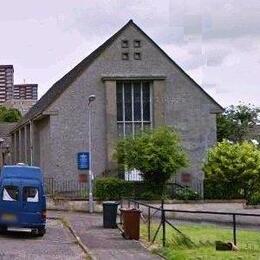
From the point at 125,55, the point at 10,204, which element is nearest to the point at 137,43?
the point at 125,55

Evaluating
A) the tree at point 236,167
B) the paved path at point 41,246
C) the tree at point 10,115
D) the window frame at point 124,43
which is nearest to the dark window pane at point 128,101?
the window frame at point 124,43

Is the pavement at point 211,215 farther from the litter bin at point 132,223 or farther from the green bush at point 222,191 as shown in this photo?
the litter bin at point 132,223

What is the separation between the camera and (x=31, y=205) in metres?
24.4

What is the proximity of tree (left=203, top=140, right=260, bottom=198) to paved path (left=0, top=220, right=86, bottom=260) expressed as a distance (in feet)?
56.0

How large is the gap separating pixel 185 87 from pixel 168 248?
28669mm

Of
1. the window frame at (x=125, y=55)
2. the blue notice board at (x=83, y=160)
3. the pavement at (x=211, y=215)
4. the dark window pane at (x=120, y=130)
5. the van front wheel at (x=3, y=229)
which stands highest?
the window frame at (x=125, y=55)

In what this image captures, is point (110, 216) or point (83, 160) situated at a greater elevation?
point (83, 160)

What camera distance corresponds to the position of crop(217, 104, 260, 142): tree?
7981 cm

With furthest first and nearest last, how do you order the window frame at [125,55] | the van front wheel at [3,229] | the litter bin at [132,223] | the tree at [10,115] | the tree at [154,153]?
the tree at [10,115], the window frame at [125,55], the tree at [154,153], the van front wheel at [3,229], the litter bin at [132,223]

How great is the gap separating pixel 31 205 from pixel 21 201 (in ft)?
1.24

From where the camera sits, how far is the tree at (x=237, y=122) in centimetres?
7981

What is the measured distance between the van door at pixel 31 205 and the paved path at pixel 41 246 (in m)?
0.62

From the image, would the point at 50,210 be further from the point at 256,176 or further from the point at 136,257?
the point at 136,257

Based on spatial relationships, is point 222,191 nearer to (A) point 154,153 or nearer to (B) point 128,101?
(A) point 154,153
